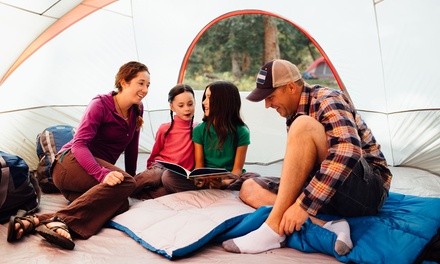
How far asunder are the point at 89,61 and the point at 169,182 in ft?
5.69

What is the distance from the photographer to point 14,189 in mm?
2256

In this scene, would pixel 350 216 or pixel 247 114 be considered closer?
pixel 350 216

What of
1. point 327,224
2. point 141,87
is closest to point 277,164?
point 141,87

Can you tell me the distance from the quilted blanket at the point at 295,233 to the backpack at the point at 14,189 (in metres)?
0.52

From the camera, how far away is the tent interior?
3184mm

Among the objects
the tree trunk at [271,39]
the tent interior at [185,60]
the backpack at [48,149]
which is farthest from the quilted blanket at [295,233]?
the tree trunk at [271,39]

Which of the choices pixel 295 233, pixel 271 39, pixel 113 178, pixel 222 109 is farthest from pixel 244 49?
pixel 295 233

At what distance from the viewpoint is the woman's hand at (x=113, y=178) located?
2162 millimetres

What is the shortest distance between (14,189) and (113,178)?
515mm

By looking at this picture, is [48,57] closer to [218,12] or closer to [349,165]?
[218,12]

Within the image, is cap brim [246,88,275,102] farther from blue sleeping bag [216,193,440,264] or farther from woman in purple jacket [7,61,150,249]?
woman in purple jacket [7,61,150,249]

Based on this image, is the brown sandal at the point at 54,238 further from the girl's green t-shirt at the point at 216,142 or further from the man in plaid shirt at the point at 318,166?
the girl's green t-shirt at the point at 216,142

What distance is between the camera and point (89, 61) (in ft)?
12.7

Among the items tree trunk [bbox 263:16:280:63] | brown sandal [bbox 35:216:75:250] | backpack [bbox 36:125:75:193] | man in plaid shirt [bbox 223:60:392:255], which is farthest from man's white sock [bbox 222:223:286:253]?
tree trunk [bbox 263:16:280:63]
